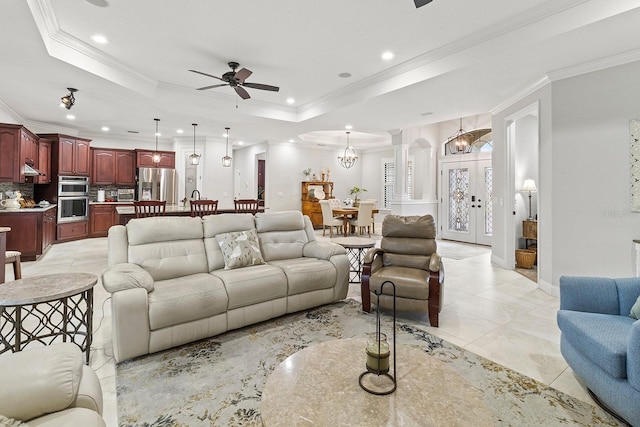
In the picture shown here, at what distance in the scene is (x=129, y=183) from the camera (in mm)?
8969

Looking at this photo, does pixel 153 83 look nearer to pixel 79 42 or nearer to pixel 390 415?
pixel 79 42

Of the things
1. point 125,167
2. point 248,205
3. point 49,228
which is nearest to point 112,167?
point 125,167

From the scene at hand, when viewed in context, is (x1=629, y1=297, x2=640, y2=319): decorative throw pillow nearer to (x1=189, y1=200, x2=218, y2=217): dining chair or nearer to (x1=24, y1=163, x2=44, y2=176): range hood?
(x1=189, y1=200, x2=218, y2=217): dining chair

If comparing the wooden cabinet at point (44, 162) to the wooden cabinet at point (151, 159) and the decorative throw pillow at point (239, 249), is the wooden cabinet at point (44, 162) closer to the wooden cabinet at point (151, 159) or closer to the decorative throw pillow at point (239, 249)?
the wooden cabinet at point (151, 159)

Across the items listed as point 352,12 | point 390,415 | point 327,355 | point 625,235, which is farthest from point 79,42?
point 625,235

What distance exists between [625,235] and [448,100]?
2.85 meters

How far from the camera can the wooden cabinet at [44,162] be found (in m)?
6.98

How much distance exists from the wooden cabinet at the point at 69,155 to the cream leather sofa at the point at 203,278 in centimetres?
596

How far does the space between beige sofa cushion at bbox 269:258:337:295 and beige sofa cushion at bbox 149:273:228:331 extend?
2.27ft

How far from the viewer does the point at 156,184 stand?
8.97 metres

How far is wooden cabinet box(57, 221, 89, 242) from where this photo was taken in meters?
7.50

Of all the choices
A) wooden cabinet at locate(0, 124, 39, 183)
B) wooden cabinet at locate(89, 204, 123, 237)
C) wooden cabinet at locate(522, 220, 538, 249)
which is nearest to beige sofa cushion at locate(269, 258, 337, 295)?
Answer: wooden cabinet at locate(522, 220, 538, 249)

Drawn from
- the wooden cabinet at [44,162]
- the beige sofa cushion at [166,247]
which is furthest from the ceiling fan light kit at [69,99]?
the wooden cabinet at [44,162]

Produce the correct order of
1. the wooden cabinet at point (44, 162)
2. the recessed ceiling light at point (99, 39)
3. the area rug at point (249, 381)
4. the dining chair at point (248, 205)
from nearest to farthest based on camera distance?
the area rug at point (249, 381), the recessed ceiling light at point (99, 39), the dining chair at point (248, 205), the wooden cabinet at point (44, 162)
